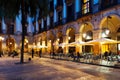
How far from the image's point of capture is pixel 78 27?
3152 centimetres

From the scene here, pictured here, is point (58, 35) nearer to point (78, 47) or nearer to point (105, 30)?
point (78, 47)

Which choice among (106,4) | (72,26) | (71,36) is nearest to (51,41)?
(71,36)

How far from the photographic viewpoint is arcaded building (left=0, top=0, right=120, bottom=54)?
85.5 feet

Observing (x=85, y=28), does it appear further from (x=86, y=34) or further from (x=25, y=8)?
(x=25, y=8)

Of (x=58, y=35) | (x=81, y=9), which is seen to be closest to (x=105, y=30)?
(x=81, y=9)

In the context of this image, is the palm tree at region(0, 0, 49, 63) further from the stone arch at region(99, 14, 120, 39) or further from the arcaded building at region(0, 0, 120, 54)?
the stone arch at region(99, 14, 120, 39)

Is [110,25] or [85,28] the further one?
[85,28]

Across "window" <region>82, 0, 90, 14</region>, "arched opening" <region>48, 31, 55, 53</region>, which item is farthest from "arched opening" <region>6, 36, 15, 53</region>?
"window" <region>82, 0, 90, 14</region>

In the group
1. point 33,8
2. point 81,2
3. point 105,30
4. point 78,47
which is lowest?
point 78,47

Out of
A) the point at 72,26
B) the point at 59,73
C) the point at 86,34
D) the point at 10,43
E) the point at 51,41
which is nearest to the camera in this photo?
the point at 59,73

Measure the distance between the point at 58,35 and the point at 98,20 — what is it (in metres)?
14.0

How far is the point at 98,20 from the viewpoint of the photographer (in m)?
26.5

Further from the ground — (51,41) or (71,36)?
(71,36)

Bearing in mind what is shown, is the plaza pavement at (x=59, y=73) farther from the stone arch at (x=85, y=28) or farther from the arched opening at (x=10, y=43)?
the arched opening at (x=10, y=43)
